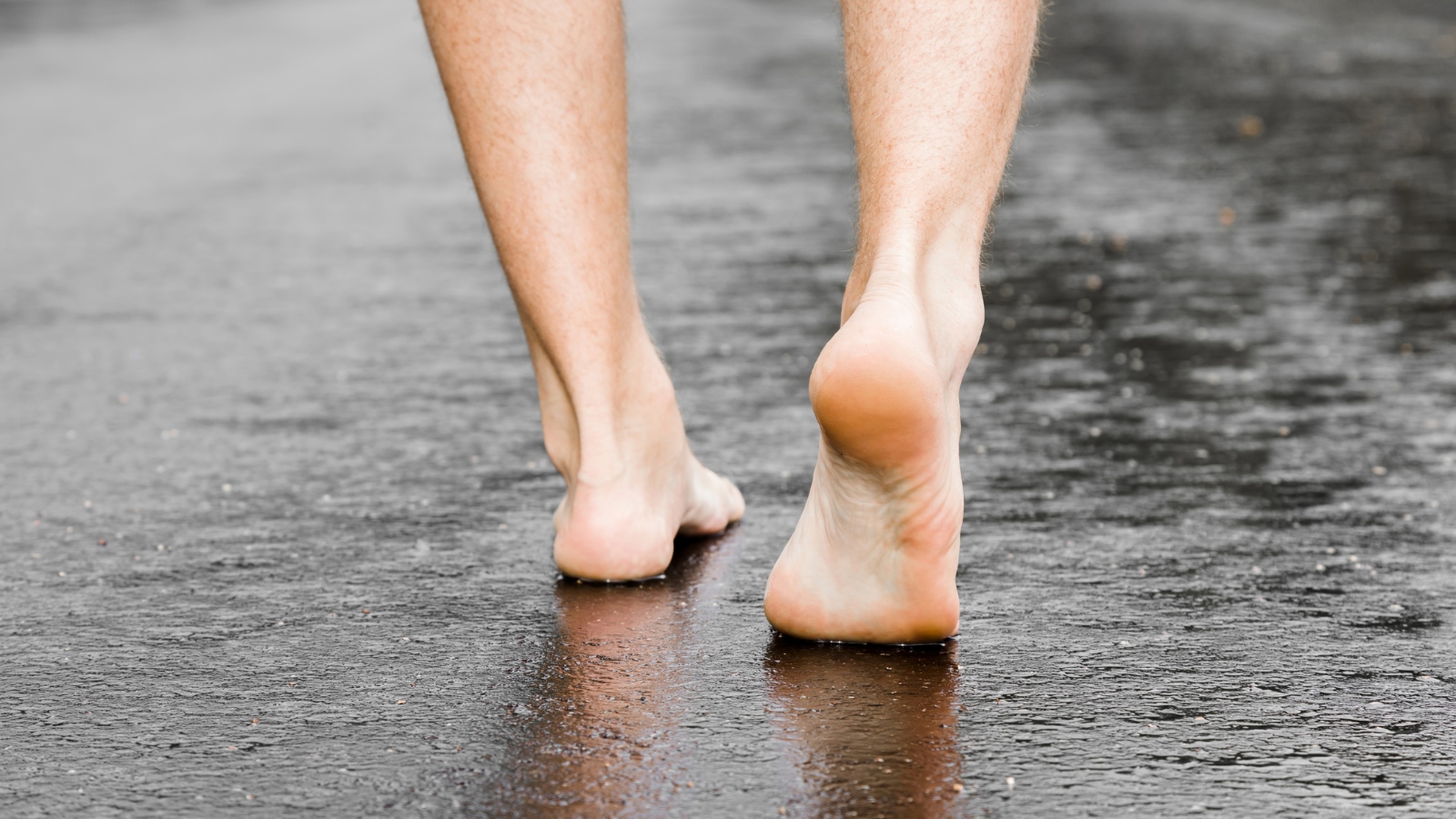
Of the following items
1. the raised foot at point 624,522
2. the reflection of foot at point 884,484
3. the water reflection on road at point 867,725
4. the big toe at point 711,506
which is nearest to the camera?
the water reflection on road at point 867,725

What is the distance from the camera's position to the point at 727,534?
7.29 feet

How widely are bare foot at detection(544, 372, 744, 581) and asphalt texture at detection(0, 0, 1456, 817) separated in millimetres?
43

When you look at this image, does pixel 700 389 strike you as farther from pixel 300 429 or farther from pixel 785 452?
pixel 300 429

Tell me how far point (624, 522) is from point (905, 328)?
0.48m

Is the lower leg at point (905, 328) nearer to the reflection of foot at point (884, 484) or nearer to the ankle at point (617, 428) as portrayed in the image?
the reflection of foot at point (884, 484)

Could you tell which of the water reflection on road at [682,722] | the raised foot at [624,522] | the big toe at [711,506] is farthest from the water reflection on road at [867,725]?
the big toe at [711,506]

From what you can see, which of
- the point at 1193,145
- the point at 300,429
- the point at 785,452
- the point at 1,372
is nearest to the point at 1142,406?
the point at 785,452

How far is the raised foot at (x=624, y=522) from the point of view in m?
2.01

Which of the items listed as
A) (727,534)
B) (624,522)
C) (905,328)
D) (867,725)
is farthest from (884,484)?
(727,534)

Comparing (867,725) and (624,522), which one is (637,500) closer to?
(624,522)

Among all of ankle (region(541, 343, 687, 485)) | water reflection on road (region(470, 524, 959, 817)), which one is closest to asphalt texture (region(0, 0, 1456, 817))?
water reflection on road (region(470, 524, 959, 817))

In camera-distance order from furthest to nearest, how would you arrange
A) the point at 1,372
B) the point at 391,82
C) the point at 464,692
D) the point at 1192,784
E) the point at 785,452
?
the point at 391,82 → the point at 1,372 → the point at 785,452 → the point at 464,692 → the point at 1192,784

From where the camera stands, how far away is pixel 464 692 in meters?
1.64

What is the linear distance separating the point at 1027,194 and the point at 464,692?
3.81 metres
